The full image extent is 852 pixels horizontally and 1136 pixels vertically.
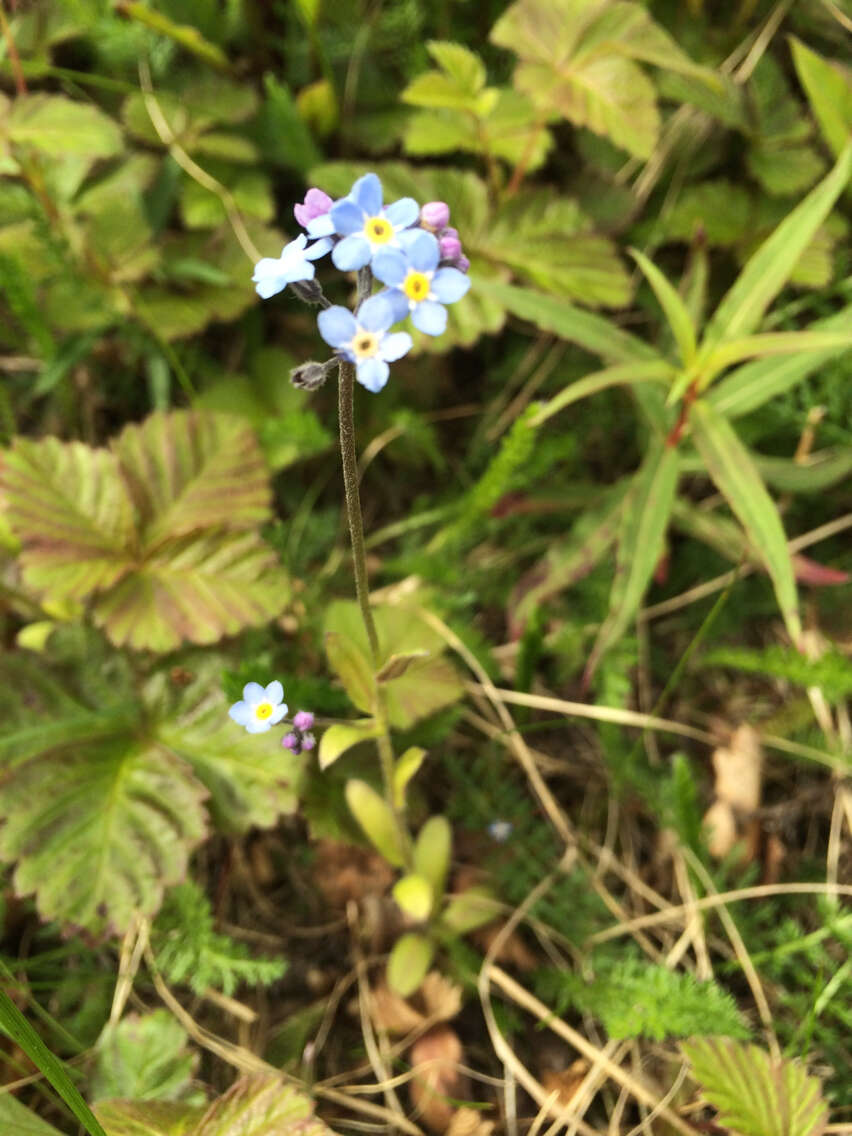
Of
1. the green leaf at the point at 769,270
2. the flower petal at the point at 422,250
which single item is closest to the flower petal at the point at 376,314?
the flower petal at the point at 422,250

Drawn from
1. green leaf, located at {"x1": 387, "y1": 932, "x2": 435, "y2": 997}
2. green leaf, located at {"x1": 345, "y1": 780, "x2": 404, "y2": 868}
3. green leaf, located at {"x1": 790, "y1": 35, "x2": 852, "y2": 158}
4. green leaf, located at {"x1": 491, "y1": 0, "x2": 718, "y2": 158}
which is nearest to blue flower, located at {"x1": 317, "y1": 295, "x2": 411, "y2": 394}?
green leaf, located at {"x1": 345, "y1": 780, "x2": 404, "y2": 868}

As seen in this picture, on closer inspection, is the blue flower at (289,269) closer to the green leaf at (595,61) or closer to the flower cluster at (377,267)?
the flower cluster at (377,267)

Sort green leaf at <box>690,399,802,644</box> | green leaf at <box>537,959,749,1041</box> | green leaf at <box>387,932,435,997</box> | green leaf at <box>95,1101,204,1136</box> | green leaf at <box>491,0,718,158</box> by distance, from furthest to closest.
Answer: green leaf at <box>491,0,718,158</box>
green leaf at <box>387,932,435,997</box>
green leaf at <box>690,399,802,644</box>
green leaf at <box>537,959,749,1041</box>
green leaf at <box>95,1101,204,1136</box>

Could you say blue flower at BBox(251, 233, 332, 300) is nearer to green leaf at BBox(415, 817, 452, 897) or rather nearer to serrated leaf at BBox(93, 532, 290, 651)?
serrated leaf at BBox(93, 532, 290, 651)

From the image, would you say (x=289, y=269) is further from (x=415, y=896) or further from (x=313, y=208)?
(x=415, y=896)

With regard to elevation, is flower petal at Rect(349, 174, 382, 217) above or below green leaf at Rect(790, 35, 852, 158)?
below
